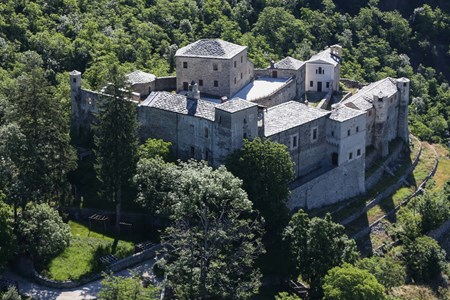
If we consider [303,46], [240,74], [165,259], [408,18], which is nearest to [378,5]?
[408,18]

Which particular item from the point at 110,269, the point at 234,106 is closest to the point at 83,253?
the point at 110,269

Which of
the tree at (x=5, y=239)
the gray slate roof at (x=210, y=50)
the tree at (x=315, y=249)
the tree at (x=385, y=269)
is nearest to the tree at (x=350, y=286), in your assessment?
the tree at (x=315, y=249)

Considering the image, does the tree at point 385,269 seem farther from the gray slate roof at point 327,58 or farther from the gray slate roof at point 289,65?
the gray slate roof at point 327,58

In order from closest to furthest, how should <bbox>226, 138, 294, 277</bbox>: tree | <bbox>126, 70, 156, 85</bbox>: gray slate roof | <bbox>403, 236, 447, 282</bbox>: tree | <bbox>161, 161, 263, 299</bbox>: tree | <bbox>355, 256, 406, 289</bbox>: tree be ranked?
1. <bbox>161, 161, 263, 299</bbox>: tree
2. <bbox>226, 138, 294, 277</bbox>: tree
3. <bbox>355, 256, 406, 289</bbox>: tree
4. <bbox>403, 236, 447, 282</bbox>: tree
5. <bbox>126, 70, 156, 85</bbox>: gray slate roof

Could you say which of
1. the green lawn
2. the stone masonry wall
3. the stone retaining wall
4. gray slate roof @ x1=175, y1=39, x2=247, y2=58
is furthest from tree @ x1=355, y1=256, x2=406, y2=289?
gray slate roof @ x1=175, y1=39, x2=247, y2=58

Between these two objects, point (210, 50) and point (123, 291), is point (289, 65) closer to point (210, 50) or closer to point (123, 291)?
point (210, 50)

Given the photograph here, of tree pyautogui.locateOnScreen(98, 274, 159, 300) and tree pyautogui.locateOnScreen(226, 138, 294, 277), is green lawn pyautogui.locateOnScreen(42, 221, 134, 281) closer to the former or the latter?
tree pyautogui.locateOnScreen(98, 274, 159, 300)

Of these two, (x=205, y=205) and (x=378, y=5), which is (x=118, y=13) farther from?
(x=205, y=205)
